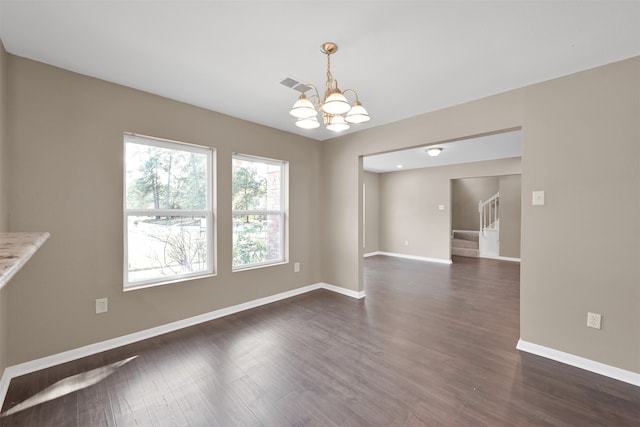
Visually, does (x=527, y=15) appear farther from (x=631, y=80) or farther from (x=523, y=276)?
(x=523, y=276)

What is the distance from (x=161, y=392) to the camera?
1.93m

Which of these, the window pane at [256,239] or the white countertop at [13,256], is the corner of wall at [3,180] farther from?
the window pane at [256,239]

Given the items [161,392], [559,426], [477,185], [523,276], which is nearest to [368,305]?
[523,276]

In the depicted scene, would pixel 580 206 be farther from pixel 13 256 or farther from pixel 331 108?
pixel 13 256

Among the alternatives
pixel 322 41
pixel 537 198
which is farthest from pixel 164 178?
pixel 537 198

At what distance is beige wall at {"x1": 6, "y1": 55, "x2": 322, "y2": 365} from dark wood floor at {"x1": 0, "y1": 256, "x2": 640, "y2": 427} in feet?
1.01

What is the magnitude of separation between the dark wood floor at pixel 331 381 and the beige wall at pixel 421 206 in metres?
3.87

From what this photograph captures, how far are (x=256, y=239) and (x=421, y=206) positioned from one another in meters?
5.19

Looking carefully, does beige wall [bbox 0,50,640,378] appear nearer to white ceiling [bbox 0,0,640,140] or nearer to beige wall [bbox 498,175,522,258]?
white ceiling [bbox 0,0,640,140]

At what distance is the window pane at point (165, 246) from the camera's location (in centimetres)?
278

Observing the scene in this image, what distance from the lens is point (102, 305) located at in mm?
2496

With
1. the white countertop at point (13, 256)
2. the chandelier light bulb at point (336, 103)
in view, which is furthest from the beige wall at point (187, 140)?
Result: the chandelier light bulb at point (336, 103)

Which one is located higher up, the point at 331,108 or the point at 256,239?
the point at 331,108

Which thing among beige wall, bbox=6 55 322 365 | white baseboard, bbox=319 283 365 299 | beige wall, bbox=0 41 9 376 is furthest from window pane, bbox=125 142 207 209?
white baseboard, bbox=319 283 365 299
